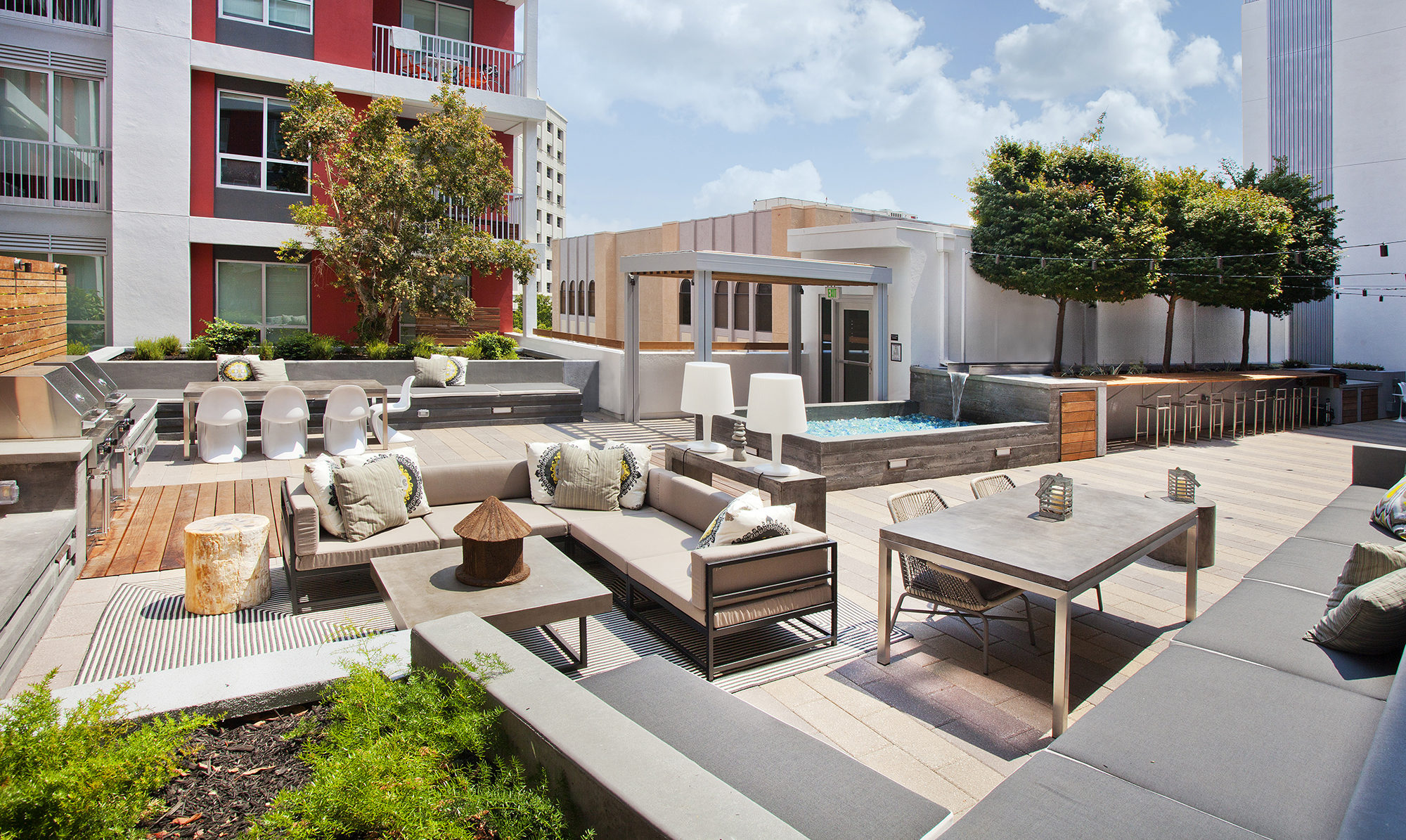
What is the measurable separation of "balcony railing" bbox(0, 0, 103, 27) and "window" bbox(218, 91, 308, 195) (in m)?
2.30

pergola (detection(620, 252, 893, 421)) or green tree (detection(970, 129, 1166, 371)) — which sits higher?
green tree (detection(970, 129, 1166, 371))

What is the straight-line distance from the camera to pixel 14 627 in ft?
12.0

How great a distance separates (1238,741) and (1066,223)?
12153 mm

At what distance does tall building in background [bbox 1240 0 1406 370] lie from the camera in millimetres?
20688

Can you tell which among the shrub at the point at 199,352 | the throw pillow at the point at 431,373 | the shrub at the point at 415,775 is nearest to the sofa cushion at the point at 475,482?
the shrub at the point at 415,775

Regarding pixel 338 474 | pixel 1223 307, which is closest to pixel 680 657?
pixel 338 474

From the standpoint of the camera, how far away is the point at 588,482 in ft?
18.4

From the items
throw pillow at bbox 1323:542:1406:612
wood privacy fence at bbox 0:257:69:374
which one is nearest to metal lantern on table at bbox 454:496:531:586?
throw pillow at bbox 1323:542:1406:612

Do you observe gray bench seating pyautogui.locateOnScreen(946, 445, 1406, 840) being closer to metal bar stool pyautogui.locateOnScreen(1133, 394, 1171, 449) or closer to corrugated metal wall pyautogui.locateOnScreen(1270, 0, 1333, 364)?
metal bar stool pyautogui.locateOnScreen(1133, 394, 1171, 449)

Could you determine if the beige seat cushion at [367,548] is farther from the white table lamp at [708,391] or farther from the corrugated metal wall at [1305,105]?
the corrugated metal wall at [1305,105]

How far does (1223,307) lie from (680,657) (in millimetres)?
19083

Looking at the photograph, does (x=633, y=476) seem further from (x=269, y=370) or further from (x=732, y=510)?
(x=269, y=370)

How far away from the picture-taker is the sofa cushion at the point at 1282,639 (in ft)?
9.59

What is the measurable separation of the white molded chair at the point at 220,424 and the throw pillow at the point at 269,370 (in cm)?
266
